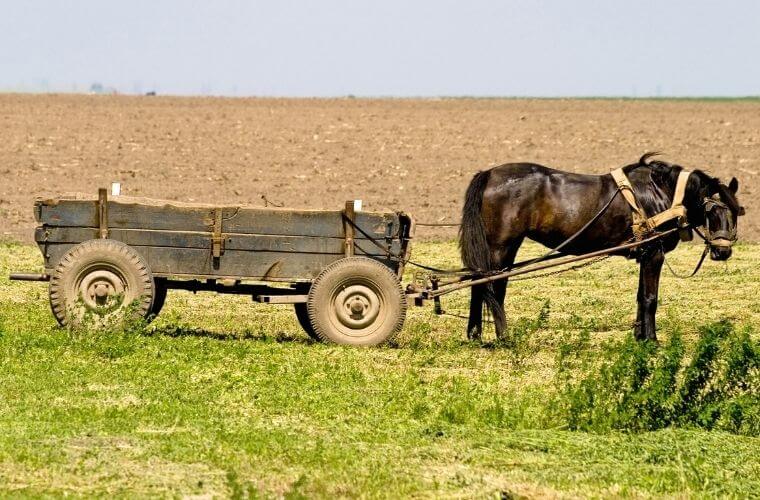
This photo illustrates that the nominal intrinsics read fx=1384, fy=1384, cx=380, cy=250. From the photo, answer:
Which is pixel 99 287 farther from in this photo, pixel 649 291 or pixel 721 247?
pixel 721 247

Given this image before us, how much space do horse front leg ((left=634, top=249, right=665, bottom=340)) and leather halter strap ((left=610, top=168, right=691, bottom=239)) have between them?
27cm

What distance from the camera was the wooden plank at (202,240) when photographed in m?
11.9

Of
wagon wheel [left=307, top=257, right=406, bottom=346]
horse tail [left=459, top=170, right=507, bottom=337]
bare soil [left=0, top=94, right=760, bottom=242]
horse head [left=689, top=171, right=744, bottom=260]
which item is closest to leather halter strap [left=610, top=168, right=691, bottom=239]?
horse head [left=689, top=171, right=744, bottom=260]

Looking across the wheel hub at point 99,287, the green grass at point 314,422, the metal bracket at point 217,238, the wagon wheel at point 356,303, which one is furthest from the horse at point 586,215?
the wheel hub at point 99,287

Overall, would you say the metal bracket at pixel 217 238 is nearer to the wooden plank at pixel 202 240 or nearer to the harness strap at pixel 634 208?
the wooden plank at pixel 202 240

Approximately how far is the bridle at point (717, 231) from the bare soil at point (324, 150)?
33.6 ft

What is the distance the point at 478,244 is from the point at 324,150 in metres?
23.6

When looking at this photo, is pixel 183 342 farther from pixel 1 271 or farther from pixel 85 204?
pixel 1 271

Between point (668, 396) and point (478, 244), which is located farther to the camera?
point (478, 244)

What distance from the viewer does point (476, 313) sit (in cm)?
1277

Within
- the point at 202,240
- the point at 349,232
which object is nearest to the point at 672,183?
the point at 349,232

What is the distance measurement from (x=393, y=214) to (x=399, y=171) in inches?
771

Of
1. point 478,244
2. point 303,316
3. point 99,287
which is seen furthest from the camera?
point 303,316

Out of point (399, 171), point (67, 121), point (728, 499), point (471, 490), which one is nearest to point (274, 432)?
point (471, 490)
